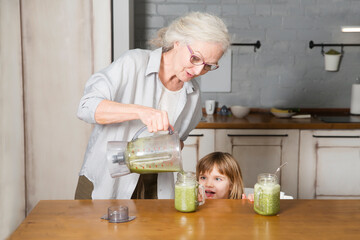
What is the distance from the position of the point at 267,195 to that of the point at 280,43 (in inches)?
102

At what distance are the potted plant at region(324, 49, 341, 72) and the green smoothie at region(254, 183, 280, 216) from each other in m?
2.58

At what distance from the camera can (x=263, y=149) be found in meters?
3.27

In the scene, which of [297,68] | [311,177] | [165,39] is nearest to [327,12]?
[297,68]

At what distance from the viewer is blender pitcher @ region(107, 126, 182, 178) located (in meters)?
1.40

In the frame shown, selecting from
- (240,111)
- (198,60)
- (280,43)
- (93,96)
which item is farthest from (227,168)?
(280,43)

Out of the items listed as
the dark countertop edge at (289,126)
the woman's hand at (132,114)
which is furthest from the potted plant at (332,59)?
the woman's hand at (132,114)

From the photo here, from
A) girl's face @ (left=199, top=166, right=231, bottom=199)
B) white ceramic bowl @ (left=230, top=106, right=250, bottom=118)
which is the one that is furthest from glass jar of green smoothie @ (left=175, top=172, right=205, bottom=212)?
white ceramic bowl @ (left=230, top=106, right=250, bottom=118)

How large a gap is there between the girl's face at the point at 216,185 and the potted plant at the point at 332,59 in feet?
6.70

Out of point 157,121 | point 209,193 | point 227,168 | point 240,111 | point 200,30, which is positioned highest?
point 200,30

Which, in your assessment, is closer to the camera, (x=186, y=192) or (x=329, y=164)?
(x=186, y=192)

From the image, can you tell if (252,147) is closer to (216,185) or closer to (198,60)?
(216,185)

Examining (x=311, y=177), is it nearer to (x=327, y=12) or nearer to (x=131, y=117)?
(x=327, y=12)

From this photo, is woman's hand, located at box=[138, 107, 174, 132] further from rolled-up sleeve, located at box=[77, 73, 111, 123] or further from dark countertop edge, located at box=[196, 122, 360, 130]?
dark countertop edge, located at box=[196, 122, 360, 130]

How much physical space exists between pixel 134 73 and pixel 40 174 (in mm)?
1297
